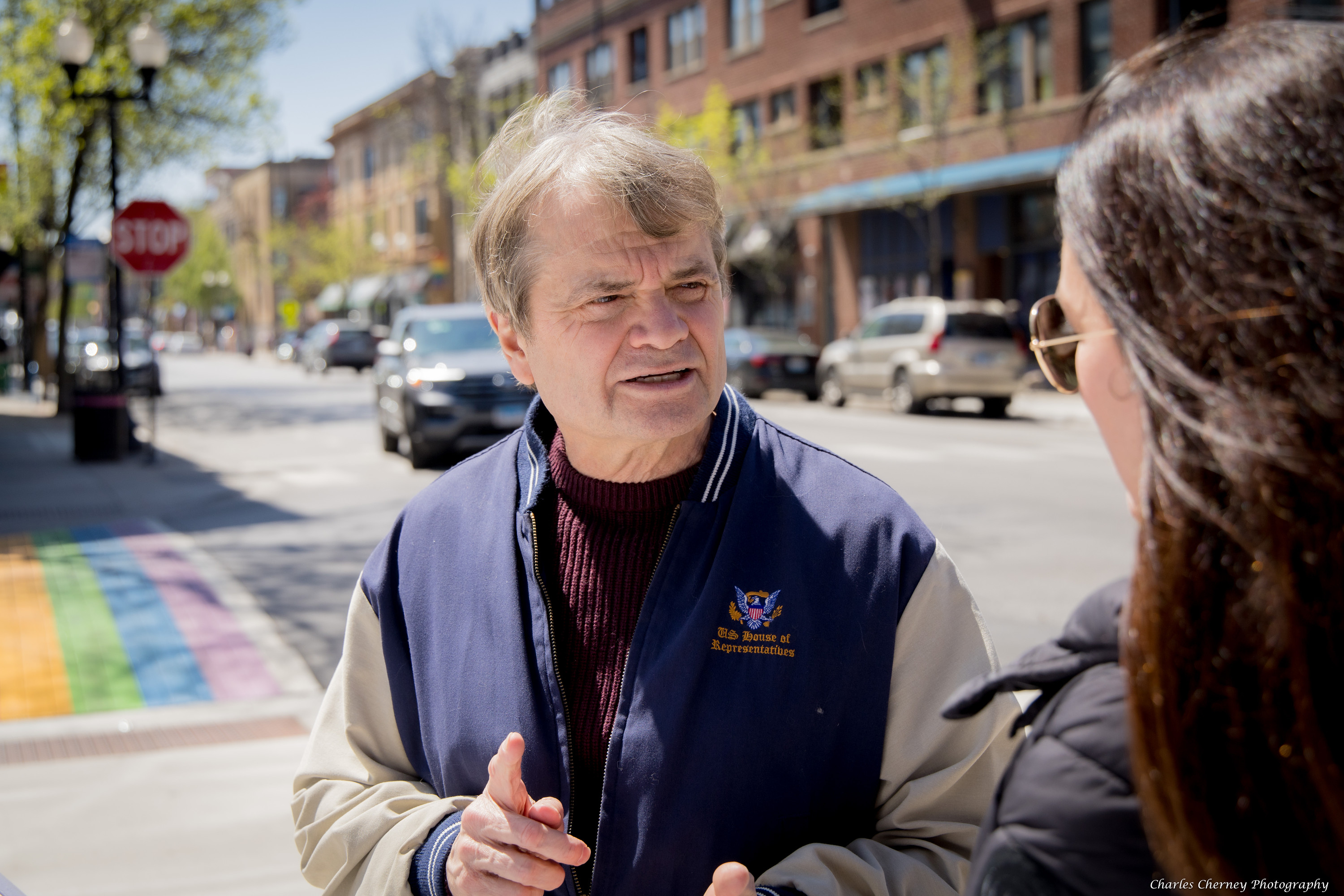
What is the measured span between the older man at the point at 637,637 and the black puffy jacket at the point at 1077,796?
0.56 m

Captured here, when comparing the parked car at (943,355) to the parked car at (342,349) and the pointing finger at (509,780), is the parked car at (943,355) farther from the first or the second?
the parked car at (342,349)

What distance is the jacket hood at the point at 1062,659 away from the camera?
110 cm

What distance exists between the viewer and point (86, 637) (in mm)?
6590

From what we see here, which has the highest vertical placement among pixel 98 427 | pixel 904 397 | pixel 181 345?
pixel 181 345

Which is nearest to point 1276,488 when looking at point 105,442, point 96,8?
point 105,442

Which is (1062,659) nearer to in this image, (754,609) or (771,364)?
(754,609)

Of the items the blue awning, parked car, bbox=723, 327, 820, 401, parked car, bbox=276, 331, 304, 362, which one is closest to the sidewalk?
parked car, bbox=723, 327, 820, 401

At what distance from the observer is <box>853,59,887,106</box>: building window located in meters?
29.5

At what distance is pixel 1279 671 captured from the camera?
917mm

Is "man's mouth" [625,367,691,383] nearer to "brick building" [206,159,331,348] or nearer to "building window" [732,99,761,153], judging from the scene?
"building window" [732,99,761,153]

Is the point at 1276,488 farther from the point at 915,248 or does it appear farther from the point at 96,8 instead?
the point at 915,248

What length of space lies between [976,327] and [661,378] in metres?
18.2

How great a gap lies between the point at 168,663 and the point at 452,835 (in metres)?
4.87

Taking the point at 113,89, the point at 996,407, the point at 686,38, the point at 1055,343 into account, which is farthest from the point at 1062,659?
the point at 686,38
